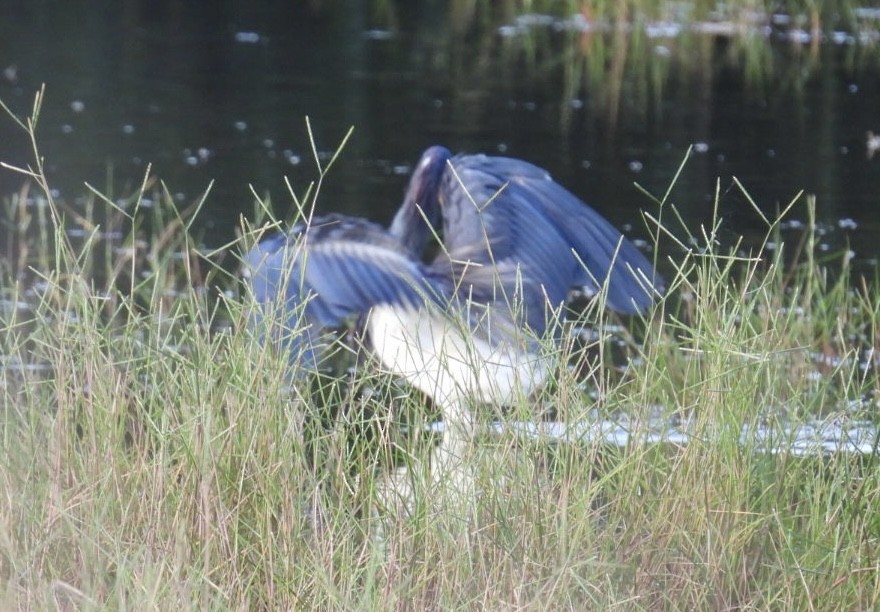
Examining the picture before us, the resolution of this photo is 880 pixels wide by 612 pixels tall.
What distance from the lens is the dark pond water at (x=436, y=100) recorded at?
8.23 meters

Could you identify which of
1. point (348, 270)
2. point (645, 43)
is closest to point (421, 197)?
point (348, 270)

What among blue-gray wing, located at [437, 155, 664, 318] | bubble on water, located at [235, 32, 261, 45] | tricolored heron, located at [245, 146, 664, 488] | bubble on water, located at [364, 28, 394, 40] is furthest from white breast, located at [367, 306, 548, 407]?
bubble on water, located at [364, 28, 394, 40]

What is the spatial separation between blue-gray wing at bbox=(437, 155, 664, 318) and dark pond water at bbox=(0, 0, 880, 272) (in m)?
2.04

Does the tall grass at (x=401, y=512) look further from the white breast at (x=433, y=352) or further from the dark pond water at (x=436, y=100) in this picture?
the dark pond water at (x=436, y=100)

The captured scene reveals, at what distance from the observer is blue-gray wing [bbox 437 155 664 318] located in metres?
3.84

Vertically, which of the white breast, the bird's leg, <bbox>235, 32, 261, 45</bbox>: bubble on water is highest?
the bird's leg

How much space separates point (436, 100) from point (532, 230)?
6.82 m

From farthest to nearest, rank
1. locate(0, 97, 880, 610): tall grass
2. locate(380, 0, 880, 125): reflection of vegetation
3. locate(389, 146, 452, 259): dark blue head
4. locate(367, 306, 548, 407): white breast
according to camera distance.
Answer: locate(380, 0, 880, 125): reflection of vegetation → locate(389, 146, 452, 259): dark blue head → locate(367, 306, 548, 407): white breast → locate(0, 97, 880, 610): tall grass

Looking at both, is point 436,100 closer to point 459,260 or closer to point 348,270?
point 459,260

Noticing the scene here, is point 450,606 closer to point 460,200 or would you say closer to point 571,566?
point 571,566

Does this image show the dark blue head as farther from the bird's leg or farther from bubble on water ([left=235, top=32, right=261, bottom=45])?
bubble on water ([left=235, top=32, right=261, bottom=45])

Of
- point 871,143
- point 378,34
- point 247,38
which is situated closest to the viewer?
point 871,143

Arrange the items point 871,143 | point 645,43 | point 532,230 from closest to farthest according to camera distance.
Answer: point 532,230 → point 871,143 → point 645,43

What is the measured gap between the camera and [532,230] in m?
3.92
